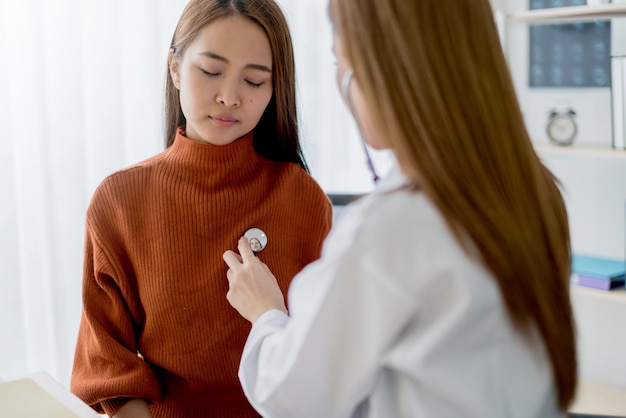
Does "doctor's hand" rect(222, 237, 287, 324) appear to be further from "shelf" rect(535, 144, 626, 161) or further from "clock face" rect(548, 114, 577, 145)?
"clock face" rect(548, 114, 577, 145)

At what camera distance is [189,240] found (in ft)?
4.55

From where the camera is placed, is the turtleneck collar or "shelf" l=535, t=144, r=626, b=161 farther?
"shelf" l=535, t=144, r=626, b=161

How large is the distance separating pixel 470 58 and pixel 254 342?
0.49 metres

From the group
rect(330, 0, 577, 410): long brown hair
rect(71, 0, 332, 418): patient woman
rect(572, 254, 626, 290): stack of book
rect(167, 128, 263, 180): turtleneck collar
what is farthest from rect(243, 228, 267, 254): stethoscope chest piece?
rect(572, 254, 626, 290): stack of book

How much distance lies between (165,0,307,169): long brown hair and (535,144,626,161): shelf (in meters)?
1.26

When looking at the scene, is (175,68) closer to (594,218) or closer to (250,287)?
(250,287)

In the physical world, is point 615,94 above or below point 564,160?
above

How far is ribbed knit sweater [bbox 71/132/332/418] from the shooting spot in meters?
1.36

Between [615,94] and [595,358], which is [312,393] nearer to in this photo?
[615,94]

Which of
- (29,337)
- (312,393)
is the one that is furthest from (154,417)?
(29,337)

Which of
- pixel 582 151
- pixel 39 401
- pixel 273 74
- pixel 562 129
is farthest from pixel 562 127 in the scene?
pixel 39 401

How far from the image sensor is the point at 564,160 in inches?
113

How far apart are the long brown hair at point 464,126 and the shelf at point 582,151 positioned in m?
1.54

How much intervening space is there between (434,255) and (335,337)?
6.2 inches
